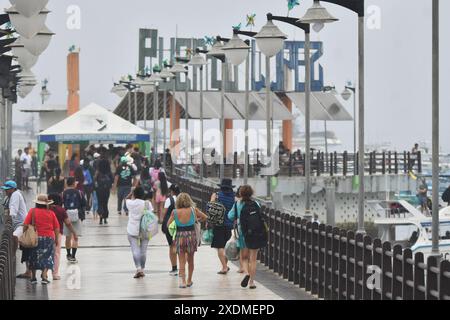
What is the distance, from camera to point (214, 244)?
2336cm

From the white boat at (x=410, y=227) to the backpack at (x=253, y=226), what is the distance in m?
11.2

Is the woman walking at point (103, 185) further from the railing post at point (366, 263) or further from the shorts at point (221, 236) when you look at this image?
the railing post at point (366, 263)

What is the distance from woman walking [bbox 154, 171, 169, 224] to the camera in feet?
114

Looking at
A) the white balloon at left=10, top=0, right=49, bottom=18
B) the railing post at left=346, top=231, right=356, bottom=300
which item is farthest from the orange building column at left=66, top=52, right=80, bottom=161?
the white balloon at left=10, top=0, right=49, bottom=18

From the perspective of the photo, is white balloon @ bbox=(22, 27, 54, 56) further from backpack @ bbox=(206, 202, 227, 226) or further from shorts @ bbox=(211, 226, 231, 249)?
shorts @ bbox=(211, 226, 231, 249)

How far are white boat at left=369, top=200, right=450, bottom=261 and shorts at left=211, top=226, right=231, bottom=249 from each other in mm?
9431

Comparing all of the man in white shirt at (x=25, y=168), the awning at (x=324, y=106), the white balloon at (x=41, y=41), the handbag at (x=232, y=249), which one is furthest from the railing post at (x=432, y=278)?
the awning at (x=324, y=106)

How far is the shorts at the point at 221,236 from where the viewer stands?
23266mm

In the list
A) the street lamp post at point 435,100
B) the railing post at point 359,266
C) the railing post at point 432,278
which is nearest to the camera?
the railing post at point 432,278

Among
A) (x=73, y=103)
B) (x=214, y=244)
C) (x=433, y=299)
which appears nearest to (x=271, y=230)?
(x=214, y=244)

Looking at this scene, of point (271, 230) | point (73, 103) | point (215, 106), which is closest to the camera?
point (271, 230)

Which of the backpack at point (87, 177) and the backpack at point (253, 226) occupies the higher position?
the backpack at point (87, 177)
